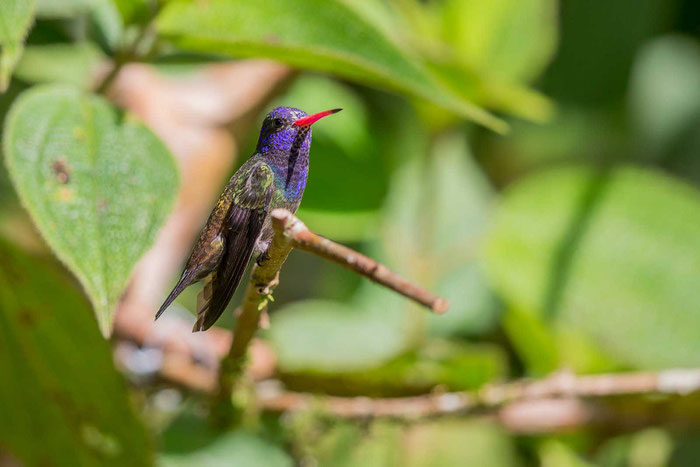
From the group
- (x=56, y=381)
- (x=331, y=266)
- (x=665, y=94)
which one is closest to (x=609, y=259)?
(x=331, y=266)

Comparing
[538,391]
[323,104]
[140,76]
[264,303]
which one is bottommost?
[264,303]

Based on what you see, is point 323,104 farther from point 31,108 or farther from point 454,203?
point 31,108

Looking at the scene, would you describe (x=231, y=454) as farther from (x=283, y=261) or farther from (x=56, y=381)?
(x=283, y=261)

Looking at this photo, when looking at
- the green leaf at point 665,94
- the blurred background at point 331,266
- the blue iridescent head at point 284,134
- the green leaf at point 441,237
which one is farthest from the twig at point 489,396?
the green leaf at point 665,94

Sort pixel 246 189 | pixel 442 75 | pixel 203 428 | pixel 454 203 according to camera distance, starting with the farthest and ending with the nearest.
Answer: pixel 454 203 → pixel 442 75 → pixel 203 428 → pixel 246 189

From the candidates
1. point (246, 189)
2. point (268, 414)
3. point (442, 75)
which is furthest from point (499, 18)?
point (246, 189)

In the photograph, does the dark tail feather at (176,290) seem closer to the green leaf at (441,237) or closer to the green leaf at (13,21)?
the green leaf at (13,21)

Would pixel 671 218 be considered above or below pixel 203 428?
above
